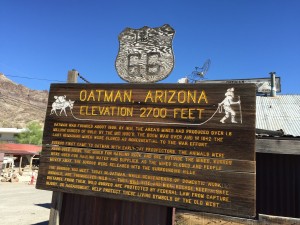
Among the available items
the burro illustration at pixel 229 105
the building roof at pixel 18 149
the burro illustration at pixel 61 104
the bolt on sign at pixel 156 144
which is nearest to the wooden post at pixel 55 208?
the bolt on sign at pixel 156 144

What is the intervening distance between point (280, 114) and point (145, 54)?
7.43 m

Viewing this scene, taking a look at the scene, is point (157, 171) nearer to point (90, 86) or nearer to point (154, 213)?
point (154, 213)

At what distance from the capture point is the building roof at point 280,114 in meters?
9.67

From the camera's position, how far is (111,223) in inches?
213

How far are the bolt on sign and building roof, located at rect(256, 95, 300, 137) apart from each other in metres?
5.40

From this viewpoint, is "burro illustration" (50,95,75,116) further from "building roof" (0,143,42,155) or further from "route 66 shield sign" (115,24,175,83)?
"building roof" (0,143,42,155)

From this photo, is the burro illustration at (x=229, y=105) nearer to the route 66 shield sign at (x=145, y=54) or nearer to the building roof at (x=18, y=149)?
the route 66 shield sign at (x=145, y=54)

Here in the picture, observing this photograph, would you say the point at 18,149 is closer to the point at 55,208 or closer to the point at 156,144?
the point at 55,208

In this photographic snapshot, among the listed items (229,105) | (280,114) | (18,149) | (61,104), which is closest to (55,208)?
(61,104)

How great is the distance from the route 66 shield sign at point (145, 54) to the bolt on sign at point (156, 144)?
37 centimetres

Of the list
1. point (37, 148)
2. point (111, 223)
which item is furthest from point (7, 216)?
point (37, 148)

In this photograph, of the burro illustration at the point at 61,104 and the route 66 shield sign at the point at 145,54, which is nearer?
the route 66 shield sign at the point at 145,54

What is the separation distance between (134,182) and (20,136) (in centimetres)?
7024

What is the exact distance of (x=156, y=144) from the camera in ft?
15.1
